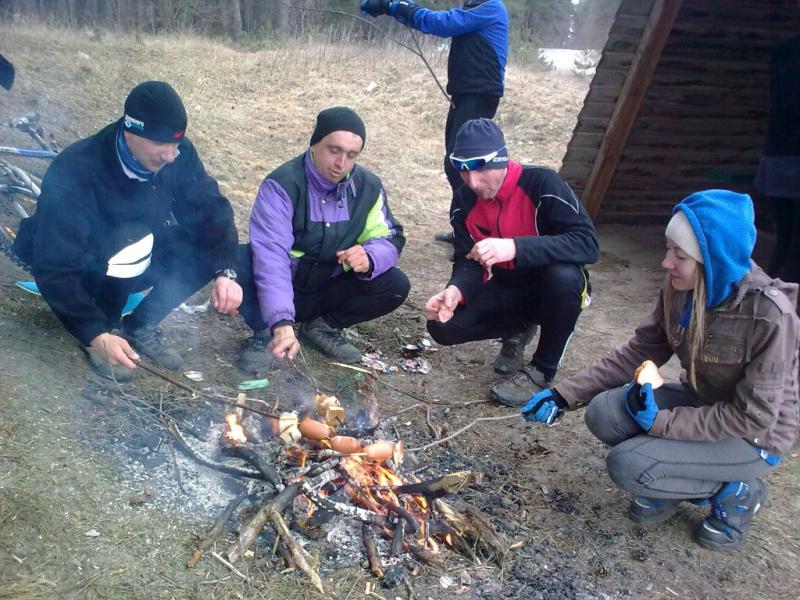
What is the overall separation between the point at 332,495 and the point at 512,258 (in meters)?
1.65

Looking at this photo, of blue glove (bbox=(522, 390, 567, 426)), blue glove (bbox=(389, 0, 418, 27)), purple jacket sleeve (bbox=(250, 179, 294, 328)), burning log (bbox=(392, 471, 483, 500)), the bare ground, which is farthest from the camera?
blue glove (bbox=(389, 0, 418, 27))

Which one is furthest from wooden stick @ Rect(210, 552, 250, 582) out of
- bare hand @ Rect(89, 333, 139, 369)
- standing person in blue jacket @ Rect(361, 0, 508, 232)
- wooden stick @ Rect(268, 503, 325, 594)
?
standing person in blue jacket @ Rect(361, 0, 508, 232)

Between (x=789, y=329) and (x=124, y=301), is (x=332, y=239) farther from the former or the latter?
(x=789, y=329)

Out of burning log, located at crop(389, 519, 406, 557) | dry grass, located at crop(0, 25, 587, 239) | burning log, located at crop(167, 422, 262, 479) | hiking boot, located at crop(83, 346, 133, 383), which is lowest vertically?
dry grass, located at crop(0, 25, 587, 239)

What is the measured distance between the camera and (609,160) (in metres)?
6.33

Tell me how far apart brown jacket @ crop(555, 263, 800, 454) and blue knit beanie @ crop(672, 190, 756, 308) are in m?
0.11

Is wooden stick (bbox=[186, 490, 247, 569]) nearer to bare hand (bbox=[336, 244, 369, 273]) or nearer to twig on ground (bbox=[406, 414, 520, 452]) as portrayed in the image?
twig on ground (bbox=[406, 414, 520, 452])

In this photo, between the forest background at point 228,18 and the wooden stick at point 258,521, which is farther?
the forest background at point 228,18

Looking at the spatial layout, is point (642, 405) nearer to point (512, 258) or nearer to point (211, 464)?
point (512, 258)

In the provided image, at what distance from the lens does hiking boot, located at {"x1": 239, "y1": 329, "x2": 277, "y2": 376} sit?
153 inches

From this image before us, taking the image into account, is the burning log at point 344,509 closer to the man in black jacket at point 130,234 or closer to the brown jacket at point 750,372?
the man in black jacket at point 130,234

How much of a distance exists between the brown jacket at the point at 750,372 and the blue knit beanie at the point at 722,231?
11 centimetres

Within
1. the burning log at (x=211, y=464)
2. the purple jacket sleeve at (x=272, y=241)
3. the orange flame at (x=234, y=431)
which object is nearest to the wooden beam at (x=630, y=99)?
the purple jacket sleeve at (x=272, y=241)

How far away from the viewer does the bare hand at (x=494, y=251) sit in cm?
362
